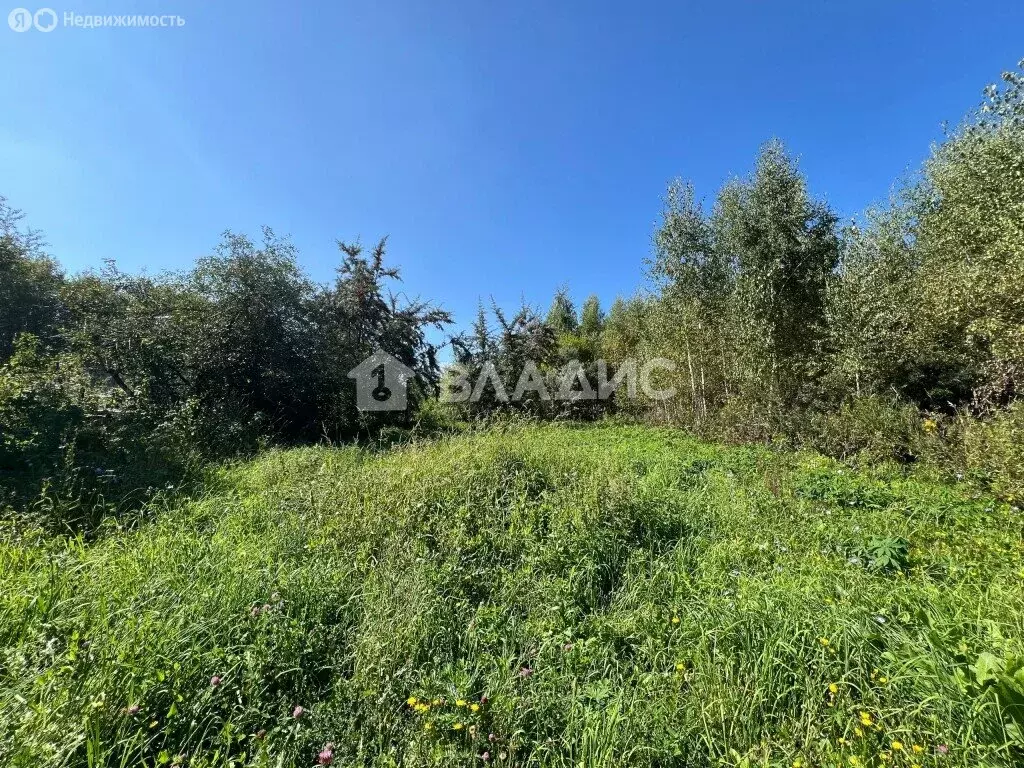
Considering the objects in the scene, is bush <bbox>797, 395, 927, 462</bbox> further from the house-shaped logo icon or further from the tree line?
the house-shaped logo icon

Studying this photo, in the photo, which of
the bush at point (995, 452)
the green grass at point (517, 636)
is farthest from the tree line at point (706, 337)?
the green grass at point (517, 636)

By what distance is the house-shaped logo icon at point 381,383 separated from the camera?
1088 cm

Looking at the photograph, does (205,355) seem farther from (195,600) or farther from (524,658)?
(524,658)

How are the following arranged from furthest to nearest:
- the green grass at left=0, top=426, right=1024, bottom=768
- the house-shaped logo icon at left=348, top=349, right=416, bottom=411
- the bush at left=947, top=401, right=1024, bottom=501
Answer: the house-shaped logo icon at left=348, top=349, right=416, bottom=411, the bush at left=947, top=401, right=1024, bottom=501, the green grass at left=0, top=426, right=1024, bottom=768

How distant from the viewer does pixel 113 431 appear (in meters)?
5.97

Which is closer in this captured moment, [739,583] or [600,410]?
[739,583]

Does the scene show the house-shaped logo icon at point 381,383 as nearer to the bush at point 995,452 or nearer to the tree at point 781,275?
the tree at point 781,275

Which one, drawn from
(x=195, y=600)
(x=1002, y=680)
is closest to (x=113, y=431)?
(x=195, y=600)

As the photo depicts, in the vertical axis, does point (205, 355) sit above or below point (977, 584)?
above

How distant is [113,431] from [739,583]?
28.0ft

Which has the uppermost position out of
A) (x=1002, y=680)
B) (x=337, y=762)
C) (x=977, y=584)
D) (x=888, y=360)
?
(x=888, y=360)

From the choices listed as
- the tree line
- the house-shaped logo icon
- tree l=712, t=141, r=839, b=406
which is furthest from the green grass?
the house-shaped logo icon

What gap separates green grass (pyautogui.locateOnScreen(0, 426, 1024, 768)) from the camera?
1547 mm

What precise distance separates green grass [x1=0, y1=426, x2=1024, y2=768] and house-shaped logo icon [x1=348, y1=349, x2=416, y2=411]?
7.18 metres
